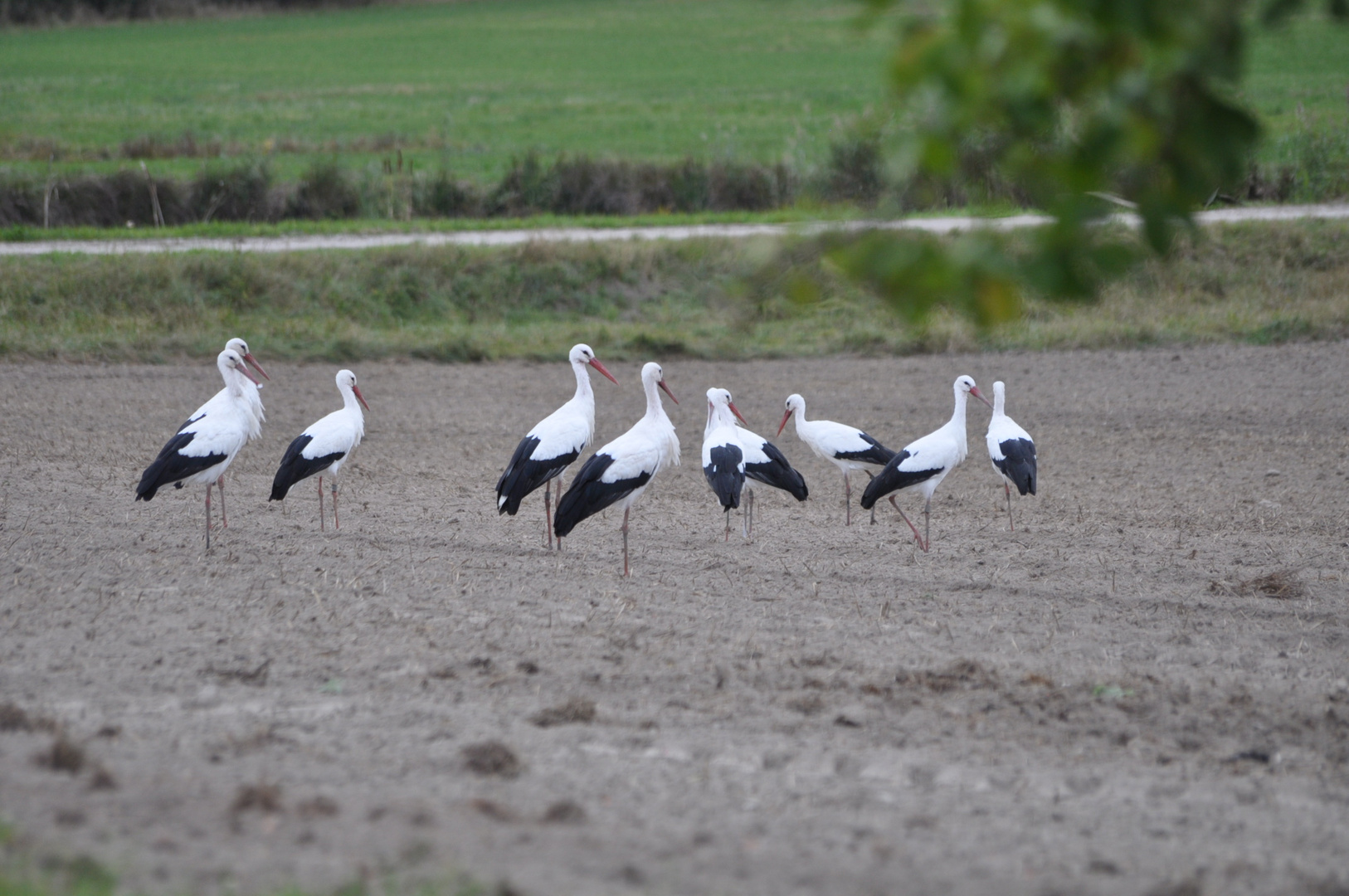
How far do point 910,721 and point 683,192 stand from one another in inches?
864

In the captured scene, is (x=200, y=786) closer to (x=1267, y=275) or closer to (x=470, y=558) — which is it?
(x=470, y=558)

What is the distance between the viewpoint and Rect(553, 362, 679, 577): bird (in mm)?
9242

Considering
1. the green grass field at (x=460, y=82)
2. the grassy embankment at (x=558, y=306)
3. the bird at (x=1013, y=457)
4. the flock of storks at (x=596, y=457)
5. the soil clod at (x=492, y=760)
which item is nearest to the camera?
the soil clod at (x=492, y=760)

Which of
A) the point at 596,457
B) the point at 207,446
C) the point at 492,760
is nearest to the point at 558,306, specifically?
the point at 207,446

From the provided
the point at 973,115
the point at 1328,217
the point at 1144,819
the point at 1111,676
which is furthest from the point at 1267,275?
the point at 973,115

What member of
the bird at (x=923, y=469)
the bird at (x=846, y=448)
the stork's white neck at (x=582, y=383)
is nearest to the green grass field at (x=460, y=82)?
the bird at (x=846, y=448)

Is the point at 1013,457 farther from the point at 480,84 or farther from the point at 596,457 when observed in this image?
the point at 480,84

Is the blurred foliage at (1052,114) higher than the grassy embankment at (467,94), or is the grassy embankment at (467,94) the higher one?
the grassy embankment at (467,94)

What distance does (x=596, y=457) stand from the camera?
31.1 feet

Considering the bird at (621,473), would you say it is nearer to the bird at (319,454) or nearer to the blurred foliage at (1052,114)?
the bird at (319,454)

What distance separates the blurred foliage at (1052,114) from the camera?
3328 millimetres

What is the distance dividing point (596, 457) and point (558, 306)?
Answer: 10618 millimetres

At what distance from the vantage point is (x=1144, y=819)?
193 inches

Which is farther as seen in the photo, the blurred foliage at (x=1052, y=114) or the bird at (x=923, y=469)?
the bird at (x=923, y=469)
